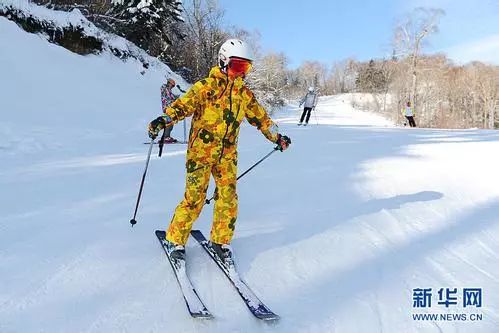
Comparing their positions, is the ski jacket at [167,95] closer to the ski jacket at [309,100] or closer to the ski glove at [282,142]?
the ski glove at [282,142]

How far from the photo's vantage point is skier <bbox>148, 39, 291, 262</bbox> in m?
2.84

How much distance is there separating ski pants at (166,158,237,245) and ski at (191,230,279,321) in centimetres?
15

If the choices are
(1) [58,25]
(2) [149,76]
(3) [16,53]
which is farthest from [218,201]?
(2) [149,76]

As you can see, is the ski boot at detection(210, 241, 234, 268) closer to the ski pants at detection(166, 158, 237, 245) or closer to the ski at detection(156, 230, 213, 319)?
the ski pants at detection(166, 158, 237, 245)

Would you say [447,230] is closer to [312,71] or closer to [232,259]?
[232,259]

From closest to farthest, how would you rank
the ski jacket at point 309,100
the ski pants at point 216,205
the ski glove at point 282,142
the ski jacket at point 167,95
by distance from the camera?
the ski pants at point 216,205 < the ski glove at point 282,142 < the ski jacket at point 167,95 < the ski jacket at point 309,100

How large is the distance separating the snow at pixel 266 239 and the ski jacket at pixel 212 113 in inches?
32.5

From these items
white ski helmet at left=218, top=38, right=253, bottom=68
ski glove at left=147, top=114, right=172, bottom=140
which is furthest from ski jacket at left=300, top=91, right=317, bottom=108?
ski glove at left=147, top=114, right=172, bottom=140

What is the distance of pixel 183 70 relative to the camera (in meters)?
25.6

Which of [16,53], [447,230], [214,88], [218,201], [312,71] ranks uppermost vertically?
[312,71]

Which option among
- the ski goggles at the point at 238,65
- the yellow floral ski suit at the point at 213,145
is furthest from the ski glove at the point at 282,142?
the ski goggles at the point at 238,65

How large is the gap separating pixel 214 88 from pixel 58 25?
15.2 metres

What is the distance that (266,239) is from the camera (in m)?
3.49

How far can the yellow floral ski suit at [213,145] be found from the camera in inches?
112
